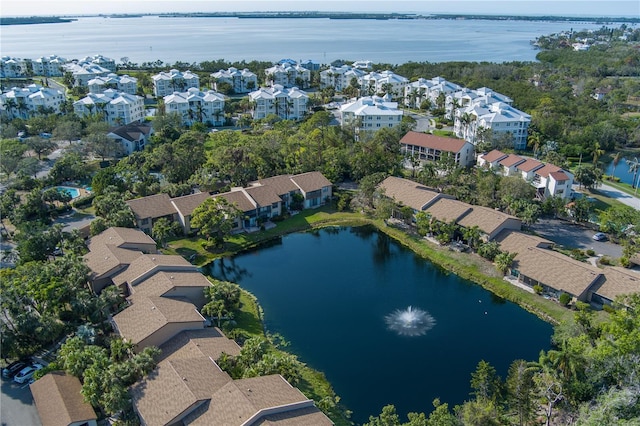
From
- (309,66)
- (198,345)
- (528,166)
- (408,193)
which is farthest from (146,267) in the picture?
(309,66)

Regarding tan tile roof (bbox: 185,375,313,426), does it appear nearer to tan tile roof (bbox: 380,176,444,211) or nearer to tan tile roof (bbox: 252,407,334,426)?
tan tile roof (bbox: 252,407,334,426)

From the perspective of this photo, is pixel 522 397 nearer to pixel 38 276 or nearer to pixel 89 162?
pixel 38 276

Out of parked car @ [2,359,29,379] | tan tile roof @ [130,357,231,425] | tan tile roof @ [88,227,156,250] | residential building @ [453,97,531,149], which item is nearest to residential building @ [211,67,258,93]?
residential building @ [453,97,531,149]

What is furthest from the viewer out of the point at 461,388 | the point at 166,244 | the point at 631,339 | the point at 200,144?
the point at 200,144

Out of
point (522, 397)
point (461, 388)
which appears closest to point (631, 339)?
point (522, 397)

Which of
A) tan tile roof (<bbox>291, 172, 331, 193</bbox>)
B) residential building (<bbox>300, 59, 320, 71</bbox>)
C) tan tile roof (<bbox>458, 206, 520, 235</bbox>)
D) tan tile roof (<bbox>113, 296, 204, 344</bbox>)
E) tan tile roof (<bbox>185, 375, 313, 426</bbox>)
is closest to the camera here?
tan tile roof (<bbox>185, 375, 313, 426</bbox>)

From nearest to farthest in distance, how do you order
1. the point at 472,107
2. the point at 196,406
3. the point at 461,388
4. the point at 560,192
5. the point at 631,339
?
the point at 196,406, the point at 631,339, the point at 461,388, the point at 560,192, the point at 472,107
